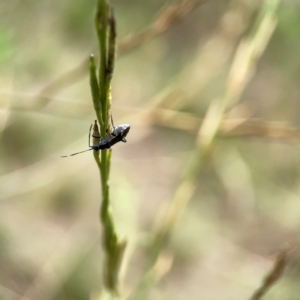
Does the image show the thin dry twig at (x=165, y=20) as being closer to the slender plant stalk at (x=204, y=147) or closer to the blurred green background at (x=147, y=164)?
the slender plant stalk at (x=204, y=147)

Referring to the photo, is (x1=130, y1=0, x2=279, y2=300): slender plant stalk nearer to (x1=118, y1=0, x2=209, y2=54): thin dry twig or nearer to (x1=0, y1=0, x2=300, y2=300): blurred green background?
(x1=118, y1=0, x2=209, y2=54): thin dry twig

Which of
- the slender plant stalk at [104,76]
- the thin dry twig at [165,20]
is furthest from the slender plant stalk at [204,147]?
the slender plant stalk at [104,76]

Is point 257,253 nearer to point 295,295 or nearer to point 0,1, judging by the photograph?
point 295,295

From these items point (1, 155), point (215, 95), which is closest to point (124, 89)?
point (215, 95)

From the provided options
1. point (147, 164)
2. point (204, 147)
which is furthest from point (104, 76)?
point (147, 164)

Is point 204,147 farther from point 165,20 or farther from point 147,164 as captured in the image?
point 147,164

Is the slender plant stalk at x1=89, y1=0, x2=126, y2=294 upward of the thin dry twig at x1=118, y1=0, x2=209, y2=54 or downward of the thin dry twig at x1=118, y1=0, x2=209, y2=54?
downward

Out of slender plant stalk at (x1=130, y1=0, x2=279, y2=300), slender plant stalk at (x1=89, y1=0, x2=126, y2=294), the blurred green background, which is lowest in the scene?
slender plant stalk at (x1=89, y1=0, x2=126, y2=294)

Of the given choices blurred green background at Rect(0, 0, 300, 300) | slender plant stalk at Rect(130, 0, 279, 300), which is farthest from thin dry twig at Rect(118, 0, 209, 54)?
blurred green background at Rect(0, 0, 300, 300)
